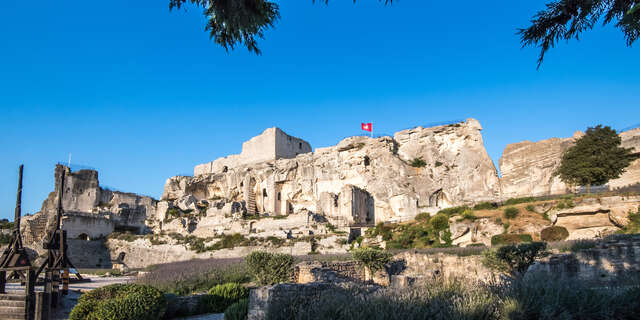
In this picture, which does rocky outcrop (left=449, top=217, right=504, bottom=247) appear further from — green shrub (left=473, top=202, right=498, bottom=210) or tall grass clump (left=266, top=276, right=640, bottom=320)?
tall grass clump (left=266, top=276, right=640, bottom=320)

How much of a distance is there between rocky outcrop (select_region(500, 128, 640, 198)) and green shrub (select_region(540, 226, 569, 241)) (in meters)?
13.8

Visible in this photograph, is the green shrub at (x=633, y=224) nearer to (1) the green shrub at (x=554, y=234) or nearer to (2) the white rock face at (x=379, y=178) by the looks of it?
(1) the green shrub at (x=554, y=234)

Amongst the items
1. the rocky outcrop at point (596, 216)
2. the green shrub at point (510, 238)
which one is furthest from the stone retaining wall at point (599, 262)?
the rocky outcrop at point (596, 216)

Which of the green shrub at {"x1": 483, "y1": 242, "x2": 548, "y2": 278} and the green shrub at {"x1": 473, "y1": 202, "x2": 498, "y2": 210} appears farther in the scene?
the green shrub at {"x1": 473, "y1": 202, "x2": 498, "y2": 210}

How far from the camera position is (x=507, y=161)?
3906cm

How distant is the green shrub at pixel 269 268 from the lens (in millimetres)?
13000

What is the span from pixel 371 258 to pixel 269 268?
13.8ft

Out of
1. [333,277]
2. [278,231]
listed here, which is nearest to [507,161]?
[278,231]

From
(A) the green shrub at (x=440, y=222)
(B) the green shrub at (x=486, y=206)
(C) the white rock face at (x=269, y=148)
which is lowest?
(A) the green shrub at (x=440, y=222)

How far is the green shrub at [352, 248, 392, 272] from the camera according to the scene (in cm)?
1478

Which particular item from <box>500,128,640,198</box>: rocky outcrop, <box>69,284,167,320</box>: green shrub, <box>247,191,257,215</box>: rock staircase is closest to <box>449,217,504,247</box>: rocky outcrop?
<box>500,128,640,198</box>: rocky outcrop

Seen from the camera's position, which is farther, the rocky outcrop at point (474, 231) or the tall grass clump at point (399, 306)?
the rocky outcrop at point (474, 231)

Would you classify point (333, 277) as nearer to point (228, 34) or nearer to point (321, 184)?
point (228, 34)

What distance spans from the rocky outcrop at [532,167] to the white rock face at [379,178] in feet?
5.14
